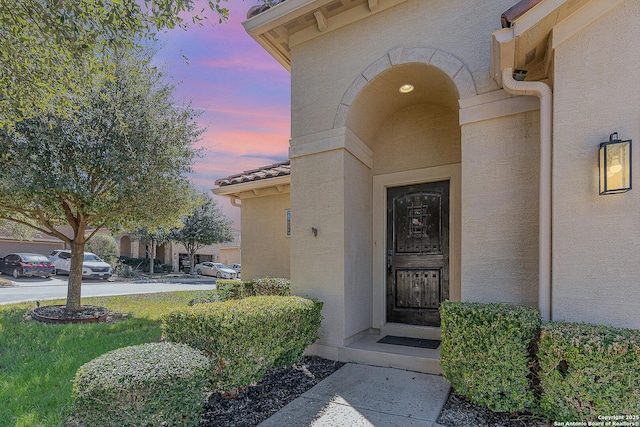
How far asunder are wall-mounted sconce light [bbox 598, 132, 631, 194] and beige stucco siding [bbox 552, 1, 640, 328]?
78 millimetres

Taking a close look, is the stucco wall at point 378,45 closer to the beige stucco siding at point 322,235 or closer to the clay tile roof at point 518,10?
the beige stucco siding at point 322,235

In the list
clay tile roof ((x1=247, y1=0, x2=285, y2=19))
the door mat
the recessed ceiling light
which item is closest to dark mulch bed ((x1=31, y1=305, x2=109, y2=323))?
the door mat

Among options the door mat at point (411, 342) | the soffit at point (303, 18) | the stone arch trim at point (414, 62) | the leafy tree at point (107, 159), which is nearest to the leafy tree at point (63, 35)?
the soffit at point (303, 18)

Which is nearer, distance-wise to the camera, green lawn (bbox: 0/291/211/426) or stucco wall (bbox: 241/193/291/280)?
green lawn (bbox: 0/291/211/426)

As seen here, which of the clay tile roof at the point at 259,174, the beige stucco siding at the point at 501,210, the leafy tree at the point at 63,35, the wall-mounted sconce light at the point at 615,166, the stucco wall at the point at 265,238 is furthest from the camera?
the stucco wall at the point at 265,238

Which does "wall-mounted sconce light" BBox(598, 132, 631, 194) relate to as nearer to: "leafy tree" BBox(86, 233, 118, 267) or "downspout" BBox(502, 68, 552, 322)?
"downspout" BBox(502, 68, 552, 322)

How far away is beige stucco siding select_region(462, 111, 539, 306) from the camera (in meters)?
3.91

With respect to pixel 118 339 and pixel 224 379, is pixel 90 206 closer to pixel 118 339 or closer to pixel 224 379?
pixel 118 339

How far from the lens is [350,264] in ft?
17.2

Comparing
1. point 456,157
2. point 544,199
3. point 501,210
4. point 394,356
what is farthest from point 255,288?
point 544,199

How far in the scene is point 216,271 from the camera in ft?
90.0

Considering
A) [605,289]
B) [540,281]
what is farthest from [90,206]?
[605,289]

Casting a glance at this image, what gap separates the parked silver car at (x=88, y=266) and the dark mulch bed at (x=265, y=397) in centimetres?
1979

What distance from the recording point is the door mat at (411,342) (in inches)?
199
